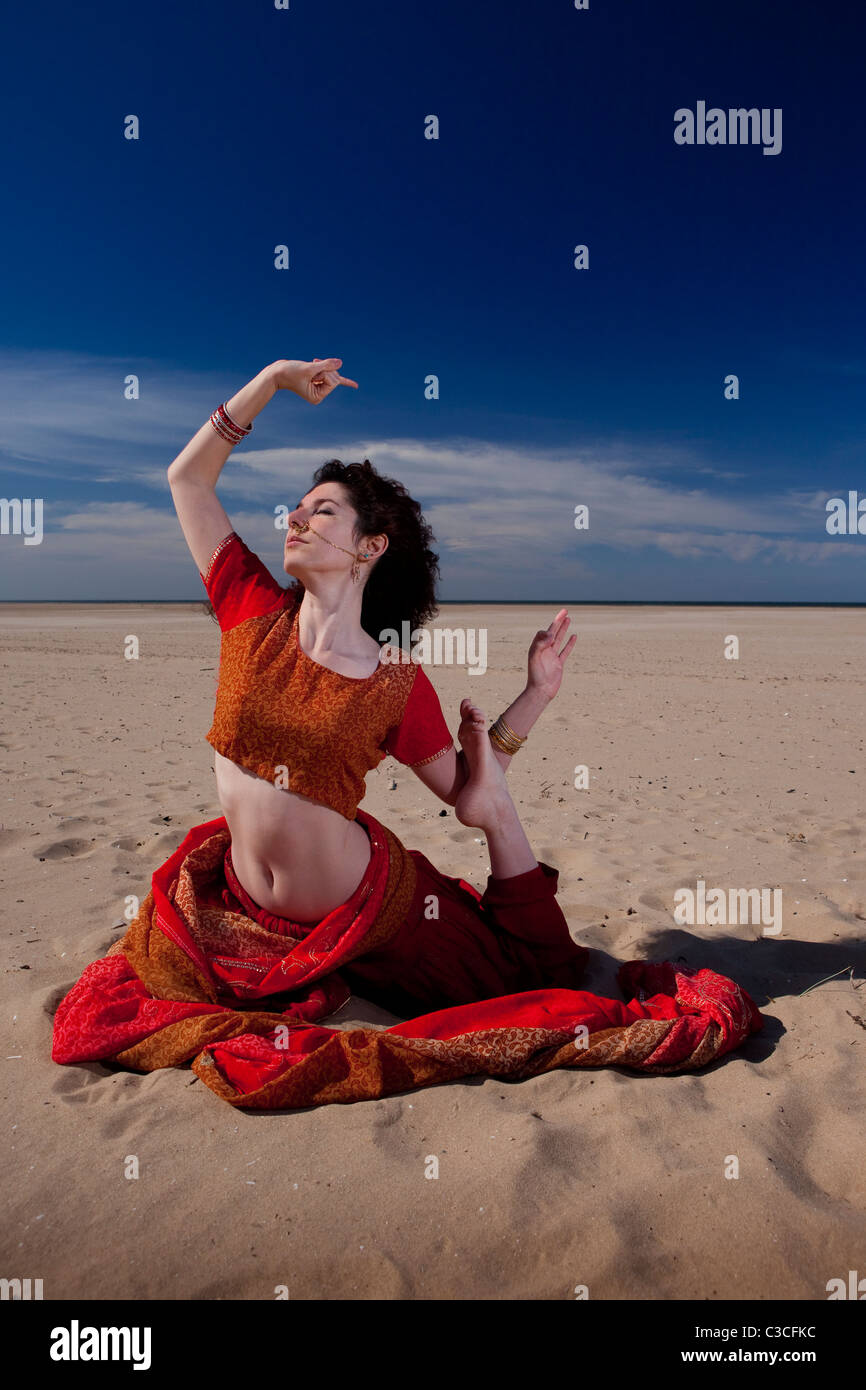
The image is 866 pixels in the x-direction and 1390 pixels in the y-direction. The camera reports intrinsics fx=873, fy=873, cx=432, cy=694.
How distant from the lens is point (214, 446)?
10.7ft

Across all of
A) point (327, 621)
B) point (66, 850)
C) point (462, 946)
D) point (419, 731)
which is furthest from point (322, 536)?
point (66, 850)

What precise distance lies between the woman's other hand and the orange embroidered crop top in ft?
2.01

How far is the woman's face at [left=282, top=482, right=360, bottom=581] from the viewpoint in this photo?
3188 mm

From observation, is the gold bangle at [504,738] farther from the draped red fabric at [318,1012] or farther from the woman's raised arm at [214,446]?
the woman's raised arm at [214,446]

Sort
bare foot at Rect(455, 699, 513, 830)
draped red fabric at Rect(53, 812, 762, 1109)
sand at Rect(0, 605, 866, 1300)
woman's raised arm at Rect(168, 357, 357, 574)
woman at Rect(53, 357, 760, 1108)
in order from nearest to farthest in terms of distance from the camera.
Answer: sand at Rect(0, 605, 866, 1300)
draped red fabric at Rect(53, 812, 762, 1109)
woman at Rect(53, 357, 760, 1108)
woman's raised arm at Rect(168, 357, 357, 574)
bare foot at Rect(455, 699, 513, 830)

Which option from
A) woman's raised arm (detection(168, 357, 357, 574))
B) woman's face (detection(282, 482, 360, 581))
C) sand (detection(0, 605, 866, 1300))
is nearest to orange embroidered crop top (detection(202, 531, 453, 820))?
woman's raised arm (detection(168, 357, 357, 574))

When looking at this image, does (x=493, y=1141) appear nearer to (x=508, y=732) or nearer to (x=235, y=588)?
(x=508, y=732)

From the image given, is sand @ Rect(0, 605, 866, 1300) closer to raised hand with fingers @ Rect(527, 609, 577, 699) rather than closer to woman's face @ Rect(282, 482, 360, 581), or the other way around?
raised hand with fingers @ Rect(527, 609, 577, 699)

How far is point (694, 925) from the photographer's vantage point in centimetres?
465

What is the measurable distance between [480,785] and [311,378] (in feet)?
5.51
